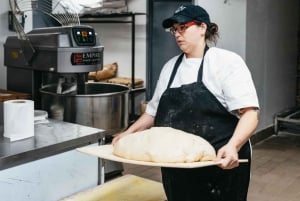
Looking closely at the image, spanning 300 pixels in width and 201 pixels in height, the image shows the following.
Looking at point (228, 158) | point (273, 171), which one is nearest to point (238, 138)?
point (228, 158)

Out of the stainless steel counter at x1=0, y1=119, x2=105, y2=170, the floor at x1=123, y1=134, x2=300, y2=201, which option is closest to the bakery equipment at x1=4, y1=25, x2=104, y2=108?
the stainless steel counter at x1=0, y1=119, x2=105, y2=170

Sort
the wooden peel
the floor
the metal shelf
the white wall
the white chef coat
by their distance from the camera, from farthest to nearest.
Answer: the metal shelf, the white wall, the floor, the white chef coat, the wooden peel

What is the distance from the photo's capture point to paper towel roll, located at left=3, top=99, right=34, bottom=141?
1.76 m

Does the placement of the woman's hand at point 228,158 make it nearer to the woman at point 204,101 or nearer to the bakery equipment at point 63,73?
the woman at point 204,101

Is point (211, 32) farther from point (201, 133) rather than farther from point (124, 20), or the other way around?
point (124, 20)

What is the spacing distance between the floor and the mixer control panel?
1.64 meters

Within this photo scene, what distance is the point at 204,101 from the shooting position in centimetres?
183

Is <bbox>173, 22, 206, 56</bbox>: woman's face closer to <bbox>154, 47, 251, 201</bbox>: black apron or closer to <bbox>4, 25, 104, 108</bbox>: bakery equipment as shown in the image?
<bbox>154, 47, 251, 201</bbox>: black apron

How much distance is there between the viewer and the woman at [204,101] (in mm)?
1771

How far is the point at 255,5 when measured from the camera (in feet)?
15.0

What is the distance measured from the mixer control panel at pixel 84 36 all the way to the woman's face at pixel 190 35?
77 centimetres

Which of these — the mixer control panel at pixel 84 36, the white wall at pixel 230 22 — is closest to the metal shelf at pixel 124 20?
the white wall at pixel 230 22

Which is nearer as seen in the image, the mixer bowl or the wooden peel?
the wooden peel

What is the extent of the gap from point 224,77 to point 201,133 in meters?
0.26
